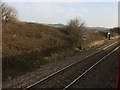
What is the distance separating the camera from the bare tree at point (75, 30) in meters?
44.3

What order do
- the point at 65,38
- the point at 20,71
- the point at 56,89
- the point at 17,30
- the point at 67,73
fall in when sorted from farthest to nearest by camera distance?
the point at 65,38
the point at 17,30
the point at 20,71
the point at 67,73
the point at 56,89

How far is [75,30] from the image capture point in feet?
150

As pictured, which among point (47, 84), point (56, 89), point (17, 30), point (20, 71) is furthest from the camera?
point (17, 30)

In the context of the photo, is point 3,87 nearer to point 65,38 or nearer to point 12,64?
point 12,64

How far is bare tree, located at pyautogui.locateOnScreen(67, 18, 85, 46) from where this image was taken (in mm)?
44281

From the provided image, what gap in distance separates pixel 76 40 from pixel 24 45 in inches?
535

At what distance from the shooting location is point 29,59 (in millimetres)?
25047

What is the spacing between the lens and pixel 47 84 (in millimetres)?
14836

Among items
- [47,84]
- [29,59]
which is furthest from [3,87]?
[29,59]

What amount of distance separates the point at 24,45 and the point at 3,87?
17.9m

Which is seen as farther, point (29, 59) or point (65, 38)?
point (65, 38)

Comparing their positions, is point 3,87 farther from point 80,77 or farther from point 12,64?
point 12,64

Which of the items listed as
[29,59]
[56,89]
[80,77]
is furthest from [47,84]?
[29,59]

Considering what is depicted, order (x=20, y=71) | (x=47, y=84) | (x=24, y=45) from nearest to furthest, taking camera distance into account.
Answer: (x=47, y=84) < (x=20, y=71) < (x=24, y=45)
